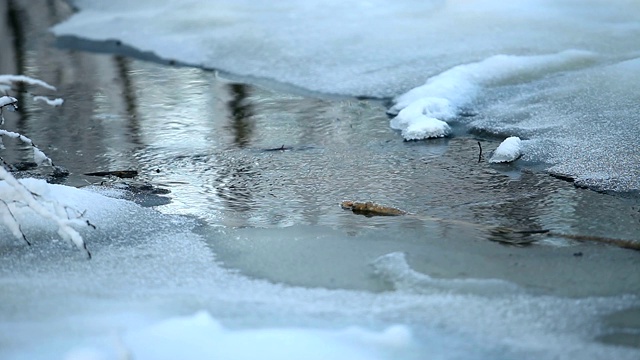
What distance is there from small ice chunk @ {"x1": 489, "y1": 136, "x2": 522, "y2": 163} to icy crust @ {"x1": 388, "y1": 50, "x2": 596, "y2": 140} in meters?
0.51

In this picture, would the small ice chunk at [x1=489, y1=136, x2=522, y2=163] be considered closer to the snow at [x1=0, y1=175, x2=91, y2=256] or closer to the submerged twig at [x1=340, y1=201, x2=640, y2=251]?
the submerged twig at [x1=340, y1=201, x2=640, y2=251]

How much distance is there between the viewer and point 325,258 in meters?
2.81

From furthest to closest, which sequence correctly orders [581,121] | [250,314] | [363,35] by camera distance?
[363,35] → [581,121] → [250,314]

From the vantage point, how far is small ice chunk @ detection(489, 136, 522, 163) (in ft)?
12.9

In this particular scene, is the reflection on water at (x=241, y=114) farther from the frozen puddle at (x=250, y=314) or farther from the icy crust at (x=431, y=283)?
the icy crust at (x=431, y=283)

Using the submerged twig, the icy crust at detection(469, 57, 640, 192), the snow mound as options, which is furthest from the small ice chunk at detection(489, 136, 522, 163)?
the snow mound

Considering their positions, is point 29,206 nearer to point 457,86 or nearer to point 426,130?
point 426,130

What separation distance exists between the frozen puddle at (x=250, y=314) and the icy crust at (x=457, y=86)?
71.1 inches

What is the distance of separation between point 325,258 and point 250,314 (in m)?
0.46

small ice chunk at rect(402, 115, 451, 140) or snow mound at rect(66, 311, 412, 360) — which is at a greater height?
snow mound at rect(66, 311, 412, 360)

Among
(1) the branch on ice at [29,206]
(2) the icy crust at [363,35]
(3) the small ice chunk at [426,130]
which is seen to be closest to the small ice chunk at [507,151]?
(3) the small ice chunk at [426,130]

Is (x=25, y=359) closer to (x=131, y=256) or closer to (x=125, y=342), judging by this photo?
(x=125, y=342)

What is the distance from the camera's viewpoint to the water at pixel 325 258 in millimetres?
2283

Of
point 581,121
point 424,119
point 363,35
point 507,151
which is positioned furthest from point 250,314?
point 363,35
